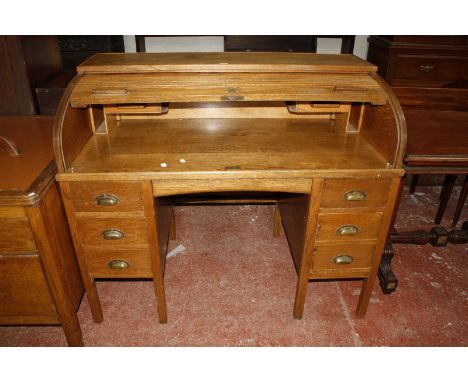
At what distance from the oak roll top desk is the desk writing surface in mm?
11

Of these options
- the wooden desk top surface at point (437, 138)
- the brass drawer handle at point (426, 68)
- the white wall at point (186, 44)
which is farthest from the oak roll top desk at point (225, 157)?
the white wall at point (186, 44)

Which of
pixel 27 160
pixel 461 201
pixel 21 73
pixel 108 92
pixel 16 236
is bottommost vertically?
pixel 461 201

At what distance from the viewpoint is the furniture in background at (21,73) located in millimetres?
2580

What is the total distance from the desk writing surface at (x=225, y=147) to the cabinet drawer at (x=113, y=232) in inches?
11.8

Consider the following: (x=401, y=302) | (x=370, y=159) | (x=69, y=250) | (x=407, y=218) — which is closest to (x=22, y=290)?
(x=69, y=250)

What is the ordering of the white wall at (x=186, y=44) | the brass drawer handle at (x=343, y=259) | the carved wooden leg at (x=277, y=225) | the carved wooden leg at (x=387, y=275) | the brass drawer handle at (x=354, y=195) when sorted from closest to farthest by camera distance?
1. the brass drawer handle at (x=354, y=195)
2. the brass drawer handle at (x=343, y=259)
3. the carved wooden leg at (x=387, y=275)
4. the carved wooden leg at (x=277, y=225)
5. the white wall at (x=186, y=44)

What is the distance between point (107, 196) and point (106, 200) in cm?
2

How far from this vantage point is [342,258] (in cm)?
209

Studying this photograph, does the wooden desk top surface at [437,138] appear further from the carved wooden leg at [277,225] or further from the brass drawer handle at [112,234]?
the brass drawer handle at [112,234]

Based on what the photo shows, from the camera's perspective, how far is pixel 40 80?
9.39 feet

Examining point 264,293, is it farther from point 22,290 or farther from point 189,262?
point 22,290

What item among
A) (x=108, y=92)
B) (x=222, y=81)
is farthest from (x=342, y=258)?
(x=108, y=92)

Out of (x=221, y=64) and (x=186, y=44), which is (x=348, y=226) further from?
(x=186, y=44)

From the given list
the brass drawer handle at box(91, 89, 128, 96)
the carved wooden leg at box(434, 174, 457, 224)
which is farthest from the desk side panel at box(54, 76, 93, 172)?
the carved wooden leg at box(434, 174, 457, 224)
